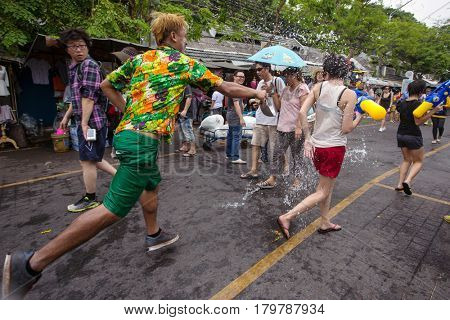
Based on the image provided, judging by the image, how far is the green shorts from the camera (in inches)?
87.0

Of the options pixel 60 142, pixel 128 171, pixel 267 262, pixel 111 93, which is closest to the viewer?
pixel 128 171

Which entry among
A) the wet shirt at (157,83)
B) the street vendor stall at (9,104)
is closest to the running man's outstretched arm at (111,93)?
the wet shirt at (157,83)

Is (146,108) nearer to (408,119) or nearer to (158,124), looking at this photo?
(158,124)

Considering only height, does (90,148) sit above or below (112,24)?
below

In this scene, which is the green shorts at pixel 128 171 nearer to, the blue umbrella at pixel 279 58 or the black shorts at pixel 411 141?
the blue umbrella at pixel 279 58

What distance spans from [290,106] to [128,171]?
2.91m

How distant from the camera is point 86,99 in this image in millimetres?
3490

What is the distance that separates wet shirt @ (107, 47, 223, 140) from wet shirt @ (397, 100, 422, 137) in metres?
3.67

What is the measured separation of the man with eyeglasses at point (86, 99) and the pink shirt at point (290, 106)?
258 cm

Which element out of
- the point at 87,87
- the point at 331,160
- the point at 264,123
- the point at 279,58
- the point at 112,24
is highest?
the point at 112,24

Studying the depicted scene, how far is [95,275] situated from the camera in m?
2.50

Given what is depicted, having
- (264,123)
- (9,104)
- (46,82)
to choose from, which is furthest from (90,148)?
(46,82)

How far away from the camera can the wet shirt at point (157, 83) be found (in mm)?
2236

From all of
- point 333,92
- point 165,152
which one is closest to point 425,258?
point 333,92
